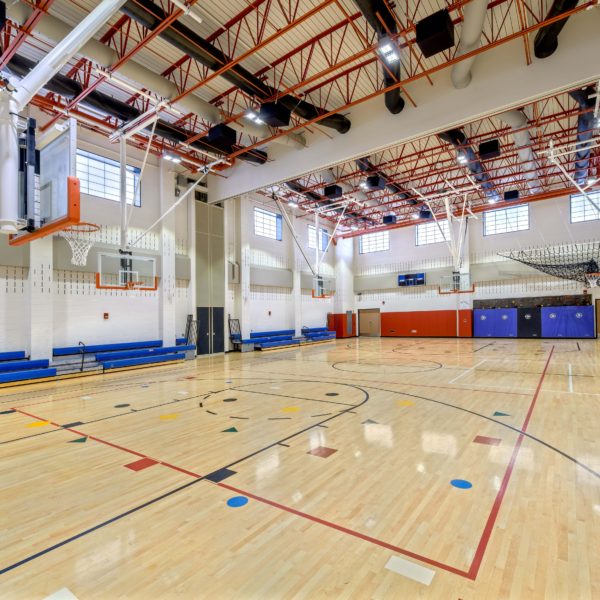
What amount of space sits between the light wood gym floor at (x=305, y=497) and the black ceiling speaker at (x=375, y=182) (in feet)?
34.0

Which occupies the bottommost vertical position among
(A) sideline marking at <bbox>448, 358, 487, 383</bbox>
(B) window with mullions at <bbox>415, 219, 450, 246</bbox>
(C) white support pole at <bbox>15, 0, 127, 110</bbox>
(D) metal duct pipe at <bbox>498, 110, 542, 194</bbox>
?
(A) sideline marking at <bbox>448, 358, 487, 383</bbox>

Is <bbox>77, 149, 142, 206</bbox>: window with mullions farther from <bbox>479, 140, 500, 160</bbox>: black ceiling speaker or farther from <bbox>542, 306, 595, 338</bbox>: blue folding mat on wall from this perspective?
<bbox>542, 306, 595, 338</bbox>: blue folding mat on wall

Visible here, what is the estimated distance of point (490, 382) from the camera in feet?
28.4

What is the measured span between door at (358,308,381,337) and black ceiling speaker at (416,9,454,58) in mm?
18810

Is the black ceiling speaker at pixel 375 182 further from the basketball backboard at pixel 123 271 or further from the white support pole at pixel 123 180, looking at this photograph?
the white support pole at pixel 123 180

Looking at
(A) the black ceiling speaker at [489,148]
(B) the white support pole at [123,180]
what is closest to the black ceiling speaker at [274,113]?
(B) the white support pole at [123,180]

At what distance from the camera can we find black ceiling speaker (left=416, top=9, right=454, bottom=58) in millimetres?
7078

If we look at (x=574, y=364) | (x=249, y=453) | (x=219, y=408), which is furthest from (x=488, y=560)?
(x=574, y=364)

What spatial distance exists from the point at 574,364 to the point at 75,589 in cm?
1302

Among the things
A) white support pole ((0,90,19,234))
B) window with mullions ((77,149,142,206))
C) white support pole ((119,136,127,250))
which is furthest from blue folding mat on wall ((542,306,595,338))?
white support pole ((0,90,19,234))

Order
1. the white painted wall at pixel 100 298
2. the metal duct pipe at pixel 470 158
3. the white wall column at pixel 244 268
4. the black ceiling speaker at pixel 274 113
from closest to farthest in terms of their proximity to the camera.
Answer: the black ceiling speaker at pixel 274 113 → the white painted wall at pixel 100 298 → the metal duct pipe at pixel 470 158 → the white wall column at pixel 244 268

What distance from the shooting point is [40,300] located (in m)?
10.8

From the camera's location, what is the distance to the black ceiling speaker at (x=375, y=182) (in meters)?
15.3

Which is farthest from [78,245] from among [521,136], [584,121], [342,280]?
[342,280]
